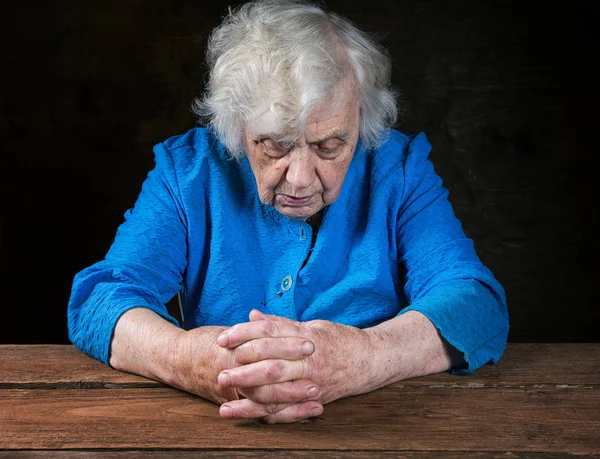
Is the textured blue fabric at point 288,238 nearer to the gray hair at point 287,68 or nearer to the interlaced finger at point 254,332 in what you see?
the gray hair at point 287,68

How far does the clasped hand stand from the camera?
1359 millimetres

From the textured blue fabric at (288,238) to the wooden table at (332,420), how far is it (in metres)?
0.39

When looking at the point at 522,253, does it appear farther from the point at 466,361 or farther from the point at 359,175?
the point at 466,361

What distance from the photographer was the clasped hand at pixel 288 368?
136cm

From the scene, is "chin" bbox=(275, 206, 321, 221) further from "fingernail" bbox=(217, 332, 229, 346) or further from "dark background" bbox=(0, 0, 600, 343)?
"dark background" bbox=(0, 0, 600, 343)

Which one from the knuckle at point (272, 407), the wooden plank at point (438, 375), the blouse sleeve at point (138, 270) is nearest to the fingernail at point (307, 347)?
the knuckle at point (272, 407)

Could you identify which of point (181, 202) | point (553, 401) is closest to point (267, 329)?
point (553, 401)

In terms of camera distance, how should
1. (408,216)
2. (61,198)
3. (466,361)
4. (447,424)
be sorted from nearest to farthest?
(447,424) < (466,361) < (408,216) < (61,198)

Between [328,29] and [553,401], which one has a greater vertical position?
[328,29]

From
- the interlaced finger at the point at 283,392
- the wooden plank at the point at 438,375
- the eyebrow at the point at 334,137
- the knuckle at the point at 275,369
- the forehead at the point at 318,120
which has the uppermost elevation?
the forehead at the point at 318,120

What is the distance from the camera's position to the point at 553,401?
1.45m

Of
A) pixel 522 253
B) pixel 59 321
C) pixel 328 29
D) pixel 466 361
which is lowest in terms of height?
pixel 59 321

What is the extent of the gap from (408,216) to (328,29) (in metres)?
0.50

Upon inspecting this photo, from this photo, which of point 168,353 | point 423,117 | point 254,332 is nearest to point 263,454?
point 254,332
